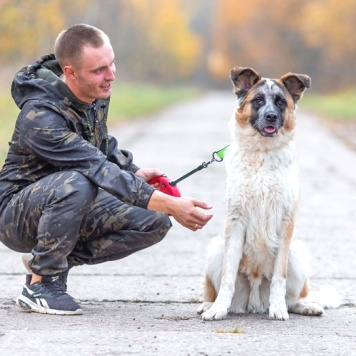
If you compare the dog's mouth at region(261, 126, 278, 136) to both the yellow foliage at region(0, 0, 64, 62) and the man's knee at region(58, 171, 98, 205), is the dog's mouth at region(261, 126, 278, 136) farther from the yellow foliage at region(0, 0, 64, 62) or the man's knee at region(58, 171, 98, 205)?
the yellow foliage at region(0, 0, 64, 62)

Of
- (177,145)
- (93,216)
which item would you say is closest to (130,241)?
(93,216)

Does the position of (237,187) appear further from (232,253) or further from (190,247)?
(190,247)

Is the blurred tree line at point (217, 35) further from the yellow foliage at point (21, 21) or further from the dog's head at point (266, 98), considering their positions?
the dog's head at point (266, 98)

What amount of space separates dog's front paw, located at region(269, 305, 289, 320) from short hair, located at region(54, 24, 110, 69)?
1876mm

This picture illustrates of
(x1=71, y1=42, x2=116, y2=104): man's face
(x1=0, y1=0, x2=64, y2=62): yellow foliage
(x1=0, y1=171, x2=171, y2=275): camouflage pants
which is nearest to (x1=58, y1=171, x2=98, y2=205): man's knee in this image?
(x1=0, y1=171, x2=171, y2=275): camouflage pants

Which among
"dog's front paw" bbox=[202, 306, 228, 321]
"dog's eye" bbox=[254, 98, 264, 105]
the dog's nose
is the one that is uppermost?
"dog's eye" bbox=[254, 98, 264, 105]

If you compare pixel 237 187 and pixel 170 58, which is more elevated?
pixel 170 58

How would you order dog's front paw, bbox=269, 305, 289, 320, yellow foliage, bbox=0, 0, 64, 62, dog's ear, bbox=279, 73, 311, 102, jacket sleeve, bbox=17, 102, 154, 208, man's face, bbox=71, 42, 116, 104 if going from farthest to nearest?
1. yellow foliage, bbox=0, 0, 64, 62
2. dog's ear, bbox=279, 73, 311, 102
3. dog's front paw, bbox=269, 305, 289, 320
4. man's face, bbox=71, 42, 116, 104
5. jacket sleeve, bbox=17, 102, 154, 208

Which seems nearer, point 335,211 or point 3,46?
point 335,211

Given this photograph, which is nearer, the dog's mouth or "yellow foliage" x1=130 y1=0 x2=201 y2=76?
the dog's mouth

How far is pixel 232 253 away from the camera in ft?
18.3

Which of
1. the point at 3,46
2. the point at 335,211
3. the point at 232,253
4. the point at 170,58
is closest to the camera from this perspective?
the point at 232,253

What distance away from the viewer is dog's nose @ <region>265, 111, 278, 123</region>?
5570mm

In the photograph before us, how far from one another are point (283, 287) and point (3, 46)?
86.5ft
